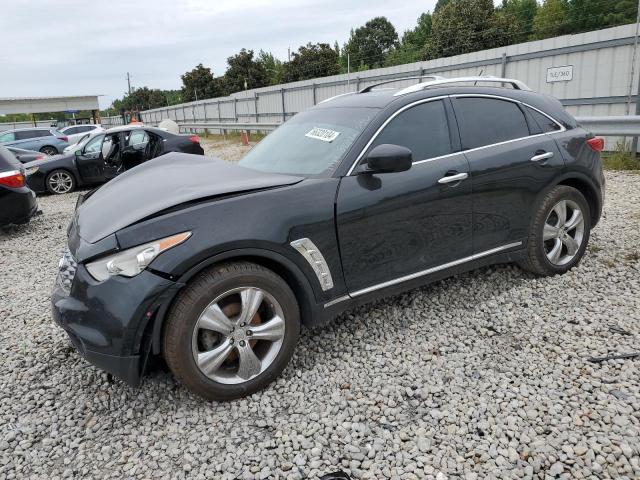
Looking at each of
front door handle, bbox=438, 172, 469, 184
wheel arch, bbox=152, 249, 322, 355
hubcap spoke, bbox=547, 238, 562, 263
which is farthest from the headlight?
hubcap spoke, bbox=547, 238, 562, 263

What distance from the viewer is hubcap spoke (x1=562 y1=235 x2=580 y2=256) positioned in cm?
415

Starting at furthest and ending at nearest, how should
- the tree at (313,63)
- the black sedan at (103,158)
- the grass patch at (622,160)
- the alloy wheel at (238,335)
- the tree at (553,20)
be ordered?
the tree at (313,63)
the tree at (553,20)
the black sedan at (103,158)
the grass patch at (622,160)
the alloy wheel at (238,335)

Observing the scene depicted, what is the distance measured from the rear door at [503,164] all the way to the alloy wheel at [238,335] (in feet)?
5.57

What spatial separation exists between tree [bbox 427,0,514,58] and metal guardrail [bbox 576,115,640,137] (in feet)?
107

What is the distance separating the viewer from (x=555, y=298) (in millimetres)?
3799

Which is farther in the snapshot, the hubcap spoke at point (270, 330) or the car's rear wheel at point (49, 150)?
the car's rear wheel at point (49, 150)

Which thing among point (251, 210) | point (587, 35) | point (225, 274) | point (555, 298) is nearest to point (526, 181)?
point (555, 298)

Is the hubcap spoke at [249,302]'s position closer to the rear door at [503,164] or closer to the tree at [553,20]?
the rear door at [503,164]

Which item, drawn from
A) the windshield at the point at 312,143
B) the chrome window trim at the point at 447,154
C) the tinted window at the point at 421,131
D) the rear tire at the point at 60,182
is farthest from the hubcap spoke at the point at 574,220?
the rear tire at the point at 60,182

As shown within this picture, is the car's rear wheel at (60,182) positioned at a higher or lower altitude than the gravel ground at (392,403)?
higher

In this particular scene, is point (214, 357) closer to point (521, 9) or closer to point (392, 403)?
point (392, 403)

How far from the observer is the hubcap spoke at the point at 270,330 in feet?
9.03

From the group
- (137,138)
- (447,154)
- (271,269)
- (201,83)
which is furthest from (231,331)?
(201,83)

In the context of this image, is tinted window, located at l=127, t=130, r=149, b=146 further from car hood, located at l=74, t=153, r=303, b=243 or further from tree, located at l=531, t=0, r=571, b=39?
tree, located at l=531, t=0, r=571, b=39
